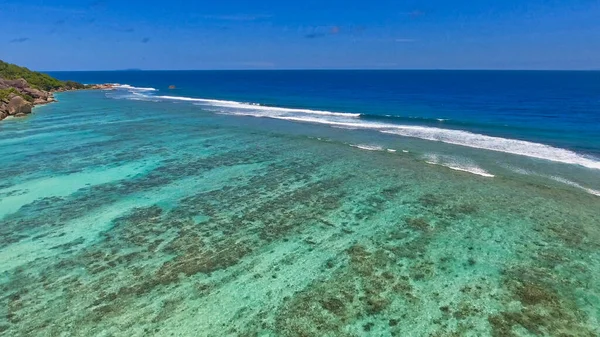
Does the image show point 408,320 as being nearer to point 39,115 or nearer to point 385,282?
point 385,282

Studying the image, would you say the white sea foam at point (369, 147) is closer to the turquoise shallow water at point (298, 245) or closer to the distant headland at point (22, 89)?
Result: the turquoise shallow water at point (298, 245)

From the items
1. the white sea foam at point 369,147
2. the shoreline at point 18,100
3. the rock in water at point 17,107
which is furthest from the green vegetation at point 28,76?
the white sea foam at point 369,147

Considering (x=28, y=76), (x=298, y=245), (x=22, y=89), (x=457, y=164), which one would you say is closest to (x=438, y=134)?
(x=457, y=164)

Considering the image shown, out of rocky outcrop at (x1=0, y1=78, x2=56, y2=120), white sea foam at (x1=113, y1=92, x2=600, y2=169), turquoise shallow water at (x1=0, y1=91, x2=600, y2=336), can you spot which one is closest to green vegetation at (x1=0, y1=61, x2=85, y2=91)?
rocky outcrop at (x1=0, y1=78, x2=56, y2=120)

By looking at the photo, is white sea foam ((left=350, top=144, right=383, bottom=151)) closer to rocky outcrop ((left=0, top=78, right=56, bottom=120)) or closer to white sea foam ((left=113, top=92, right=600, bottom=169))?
white sea foam ((left=113, top=92, right=600, bottom=169))

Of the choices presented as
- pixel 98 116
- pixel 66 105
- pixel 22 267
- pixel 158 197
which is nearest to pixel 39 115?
pixel 98 116
